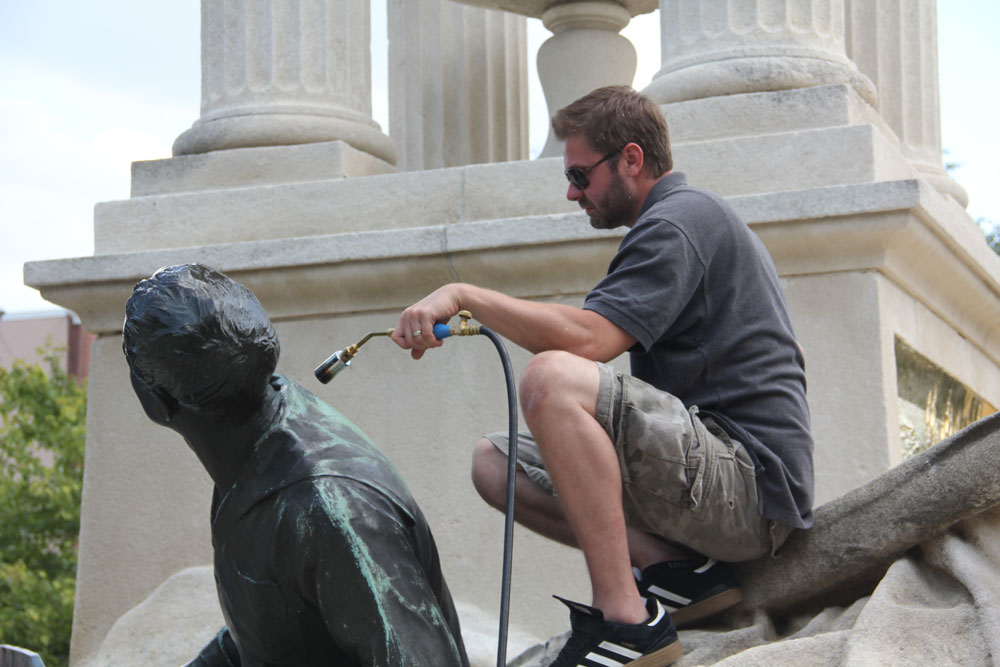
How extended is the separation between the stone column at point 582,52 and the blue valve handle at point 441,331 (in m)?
3.73

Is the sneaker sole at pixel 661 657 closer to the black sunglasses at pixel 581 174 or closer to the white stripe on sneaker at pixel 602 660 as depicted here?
the white stripe on sneaker at pixel 602 660

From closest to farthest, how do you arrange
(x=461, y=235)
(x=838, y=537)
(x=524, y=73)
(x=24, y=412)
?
(x=838, y=537)
(x=461, y=235)
(x=524, y=73)
(x=24, y=412)

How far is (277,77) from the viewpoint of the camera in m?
6.90

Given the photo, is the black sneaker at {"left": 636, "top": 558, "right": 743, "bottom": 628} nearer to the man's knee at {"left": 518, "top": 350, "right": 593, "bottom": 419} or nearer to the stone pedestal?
the man's knee at {"left": 518, "top": 350, "right": 593, "bottom": 419}

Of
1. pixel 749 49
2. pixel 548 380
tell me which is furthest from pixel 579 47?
pixel 548 380

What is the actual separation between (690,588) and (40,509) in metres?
15.2

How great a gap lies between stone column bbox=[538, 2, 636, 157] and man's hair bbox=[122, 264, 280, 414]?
435 cm

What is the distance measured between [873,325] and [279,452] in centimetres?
307

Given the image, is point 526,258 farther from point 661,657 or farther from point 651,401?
point 661,657

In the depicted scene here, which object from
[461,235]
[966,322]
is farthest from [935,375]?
[461,235]

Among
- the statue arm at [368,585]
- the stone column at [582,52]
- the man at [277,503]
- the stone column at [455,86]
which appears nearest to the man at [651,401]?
the man at [277,503]

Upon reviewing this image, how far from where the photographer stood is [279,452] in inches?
121

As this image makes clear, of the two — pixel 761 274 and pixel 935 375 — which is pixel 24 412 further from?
pixel 761 274

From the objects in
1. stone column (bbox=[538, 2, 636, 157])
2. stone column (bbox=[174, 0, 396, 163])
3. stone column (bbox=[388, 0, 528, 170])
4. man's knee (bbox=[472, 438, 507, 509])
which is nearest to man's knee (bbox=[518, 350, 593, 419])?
man's knee (bbox=[472, 438, 507, 509])
